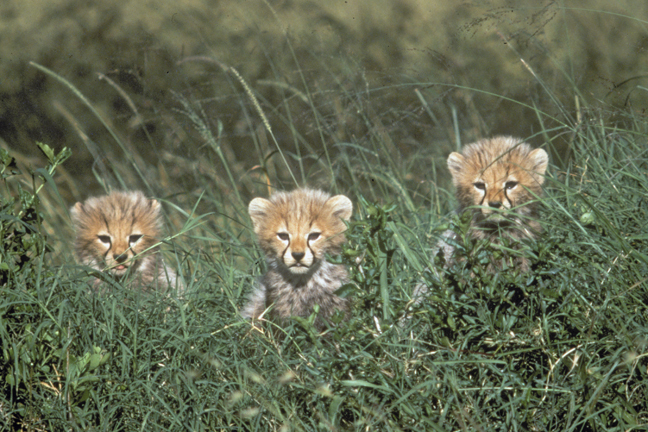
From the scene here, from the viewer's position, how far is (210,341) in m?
2.86

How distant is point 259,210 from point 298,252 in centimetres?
41

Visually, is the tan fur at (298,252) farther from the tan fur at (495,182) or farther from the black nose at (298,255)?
the tan fur at (495,182)

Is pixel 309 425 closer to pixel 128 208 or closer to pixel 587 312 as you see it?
pixel 587 312

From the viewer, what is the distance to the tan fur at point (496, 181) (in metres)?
3.81

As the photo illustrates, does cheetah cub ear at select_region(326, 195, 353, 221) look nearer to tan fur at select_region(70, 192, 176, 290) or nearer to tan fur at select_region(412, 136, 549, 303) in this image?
tan fur at select_region(412, 136, 549, 303)

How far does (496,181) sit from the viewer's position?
387cm

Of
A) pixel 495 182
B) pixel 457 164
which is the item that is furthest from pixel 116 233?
pixel 495 182

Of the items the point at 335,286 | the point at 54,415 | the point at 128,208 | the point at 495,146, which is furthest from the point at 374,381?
the point at 128,208

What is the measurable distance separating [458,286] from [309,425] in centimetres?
75

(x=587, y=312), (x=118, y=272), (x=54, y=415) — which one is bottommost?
(x=118, y=272)

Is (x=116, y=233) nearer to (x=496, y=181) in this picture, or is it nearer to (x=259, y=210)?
(x=259, y=210)

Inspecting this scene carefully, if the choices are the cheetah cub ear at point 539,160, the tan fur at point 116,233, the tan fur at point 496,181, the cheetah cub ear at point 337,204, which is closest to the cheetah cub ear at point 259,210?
the cheetah cub ear at point 337,204

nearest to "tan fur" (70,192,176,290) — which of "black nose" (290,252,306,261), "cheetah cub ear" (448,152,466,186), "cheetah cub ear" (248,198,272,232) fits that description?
"cheetah cub ear" (248,198,272,232)

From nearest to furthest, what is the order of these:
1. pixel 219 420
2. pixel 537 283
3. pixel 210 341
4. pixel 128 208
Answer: pixel 219 420
pixel 537 283
pixel 210 341
pixel 128 208
